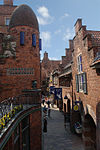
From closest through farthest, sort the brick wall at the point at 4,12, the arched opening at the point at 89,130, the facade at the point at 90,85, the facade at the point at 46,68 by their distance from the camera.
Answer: the facade at the point at 90,85 → the arched opening at the point at 89,130 → the brick wall at the point at 4,12 → the facade at the point at 46,68

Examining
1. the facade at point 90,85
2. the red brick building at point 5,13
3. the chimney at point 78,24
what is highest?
the red brick building at point 5,13

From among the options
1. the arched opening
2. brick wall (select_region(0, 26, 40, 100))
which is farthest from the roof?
the arched opening

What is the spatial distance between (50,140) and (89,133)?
4036 millimetres

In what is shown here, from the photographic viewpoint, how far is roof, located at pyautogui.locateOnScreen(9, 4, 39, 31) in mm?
9914

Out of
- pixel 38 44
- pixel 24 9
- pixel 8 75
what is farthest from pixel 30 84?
pixel 24 9

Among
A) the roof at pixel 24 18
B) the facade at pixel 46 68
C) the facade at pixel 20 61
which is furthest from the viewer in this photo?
the facade at pixel 46 68

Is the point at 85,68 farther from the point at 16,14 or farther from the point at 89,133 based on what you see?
the point at 16,14

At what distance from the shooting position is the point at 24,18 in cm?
998

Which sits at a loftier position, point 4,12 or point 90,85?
point 4,12

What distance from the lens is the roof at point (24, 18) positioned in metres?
9.91

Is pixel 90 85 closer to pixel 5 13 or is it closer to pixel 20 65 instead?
pixel 20 65

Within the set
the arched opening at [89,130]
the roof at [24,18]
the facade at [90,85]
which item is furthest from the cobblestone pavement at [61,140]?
the roof at [24,18]

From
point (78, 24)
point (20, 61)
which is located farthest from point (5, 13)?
point (78, 24)

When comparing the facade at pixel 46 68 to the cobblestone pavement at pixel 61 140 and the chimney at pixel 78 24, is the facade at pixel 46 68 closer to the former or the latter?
the cobblestone pavement at pixel 61 140
